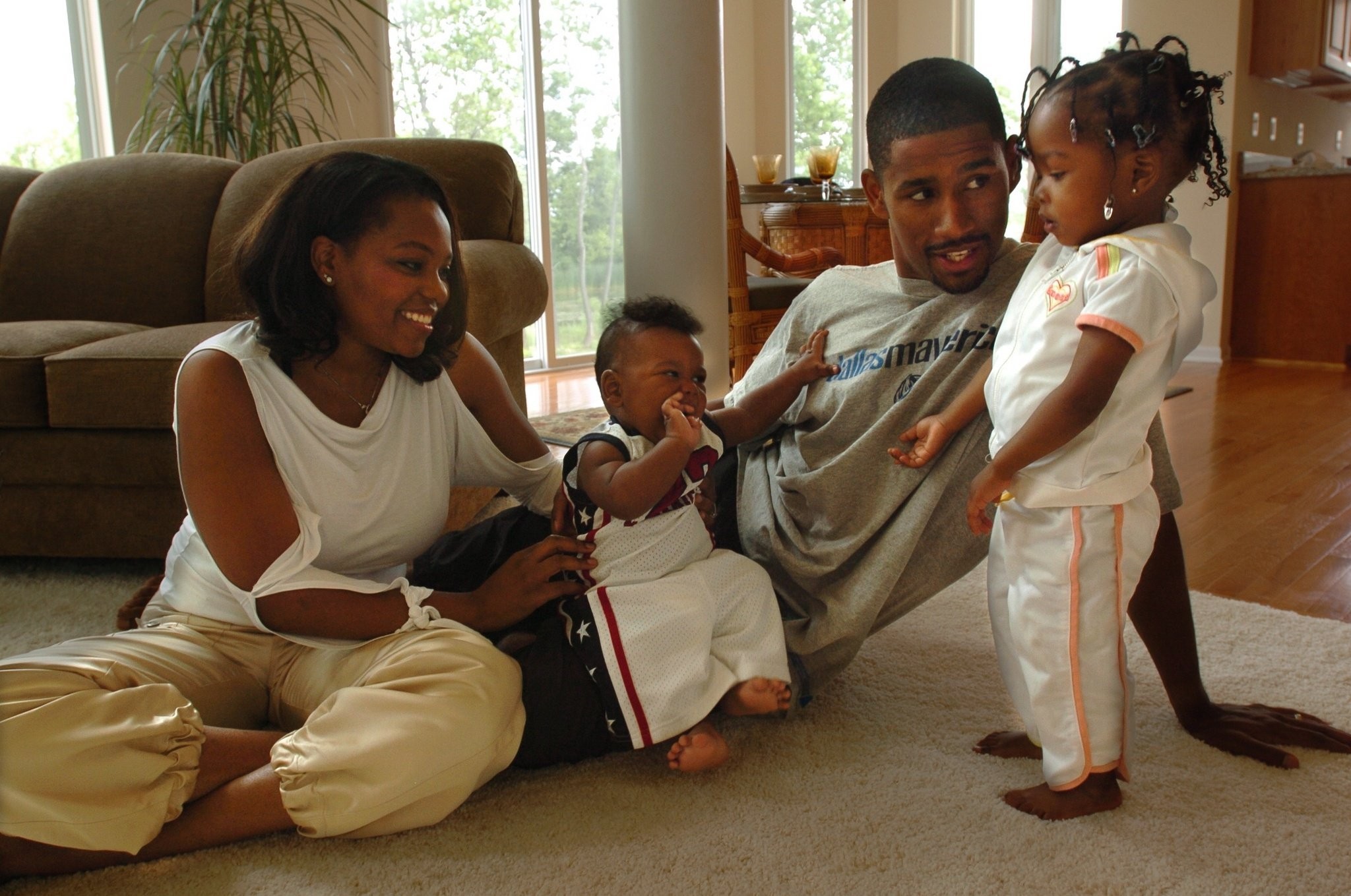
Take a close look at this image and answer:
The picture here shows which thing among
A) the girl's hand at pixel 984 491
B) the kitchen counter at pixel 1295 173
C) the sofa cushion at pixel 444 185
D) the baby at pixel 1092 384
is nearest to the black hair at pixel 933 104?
the baby at pixel 1092 384

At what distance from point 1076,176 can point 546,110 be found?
14.5 feet

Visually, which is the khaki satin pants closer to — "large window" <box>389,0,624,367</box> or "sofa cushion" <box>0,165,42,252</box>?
"sofa cushion" <box>0,165,42,252</box>

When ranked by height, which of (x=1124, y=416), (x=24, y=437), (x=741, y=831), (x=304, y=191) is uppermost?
(x=304, y=191)

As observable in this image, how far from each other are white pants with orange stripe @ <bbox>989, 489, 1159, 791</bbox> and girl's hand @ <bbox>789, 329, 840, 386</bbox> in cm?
39

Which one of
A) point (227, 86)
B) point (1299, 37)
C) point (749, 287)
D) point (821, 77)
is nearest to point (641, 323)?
point (749, 287)

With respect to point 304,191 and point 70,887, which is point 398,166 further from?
point 70,887

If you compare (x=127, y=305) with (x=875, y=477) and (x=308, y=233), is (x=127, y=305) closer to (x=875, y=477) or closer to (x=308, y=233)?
(x=308, y=233)

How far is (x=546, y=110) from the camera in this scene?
5.12 metres

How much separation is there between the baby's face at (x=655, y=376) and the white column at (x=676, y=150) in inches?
70.8

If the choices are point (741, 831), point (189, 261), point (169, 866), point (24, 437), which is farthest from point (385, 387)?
point (189, 261)

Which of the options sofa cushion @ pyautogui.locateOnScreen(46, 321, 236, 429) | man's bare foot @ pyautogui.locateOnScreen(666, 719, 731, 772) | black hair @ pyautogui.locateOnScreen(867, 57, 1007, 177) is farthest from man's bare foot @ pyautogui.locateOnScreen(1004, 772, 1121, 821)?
sofa cushion @ pyautogui.locateOnScreen(46, 321, 236, 429)

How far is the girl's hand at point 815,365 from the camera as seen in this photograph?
1.44 meters

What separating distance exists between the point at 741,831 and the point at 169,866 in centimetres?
60

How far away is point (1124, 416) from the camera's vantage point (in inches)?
41.4
